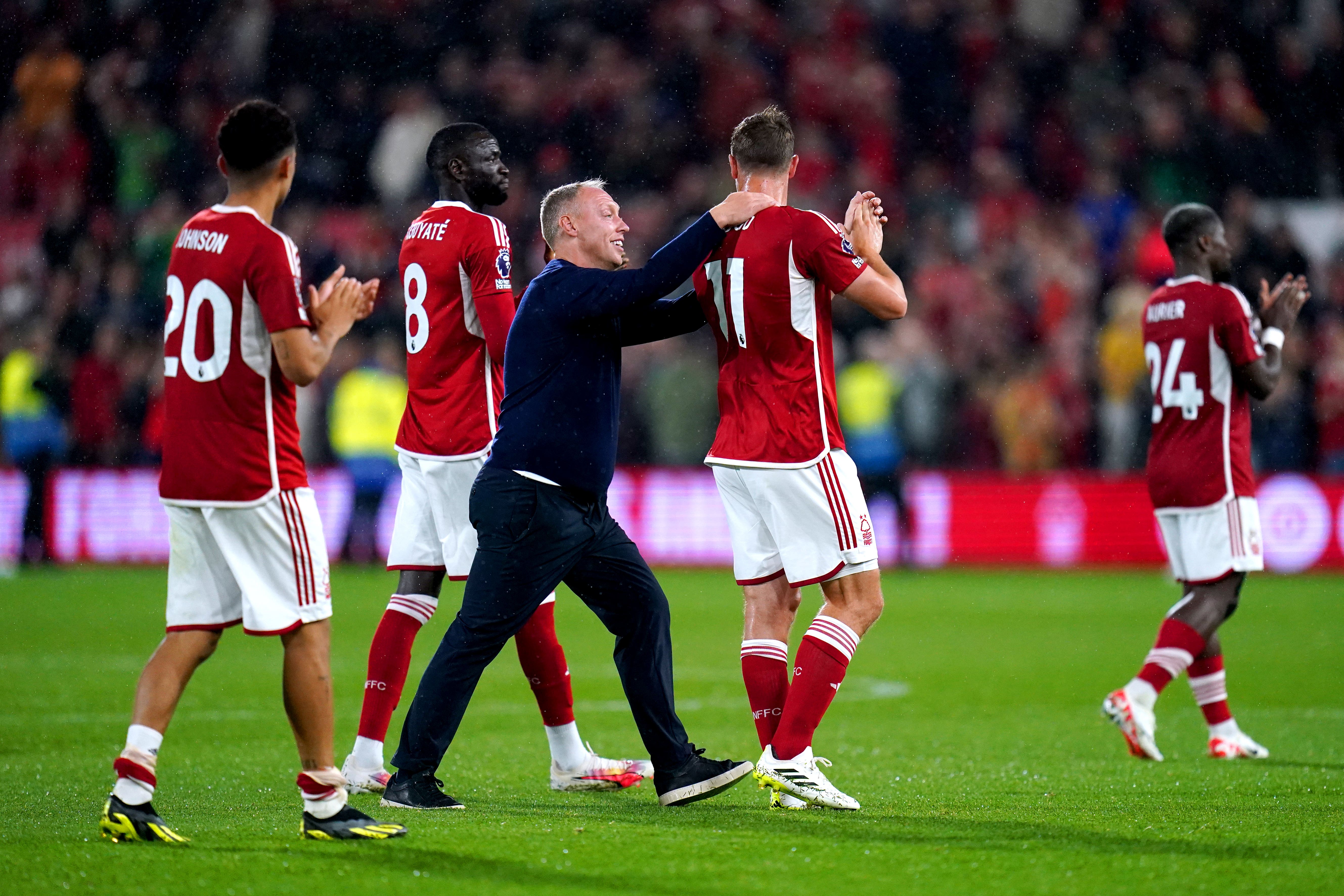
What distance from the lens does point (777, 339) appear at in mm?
5531

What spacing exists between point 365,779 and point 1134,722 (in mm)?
3257

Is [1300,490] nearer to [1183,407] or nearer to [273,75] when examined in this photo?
[1183,407]

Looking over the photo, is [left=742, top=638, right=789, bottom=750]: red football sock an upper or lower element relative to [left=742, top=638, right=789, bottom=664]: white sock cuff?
lower

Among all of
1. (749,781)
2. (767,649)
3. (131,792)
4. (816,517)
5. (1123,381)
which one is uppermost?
(1123,381)

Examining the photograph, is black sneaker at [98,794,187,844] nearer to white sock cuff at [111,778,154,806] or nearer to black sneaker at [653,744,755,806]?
white sock cuff at [111,778,154,806]

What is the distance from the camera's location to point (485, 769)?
661 cm

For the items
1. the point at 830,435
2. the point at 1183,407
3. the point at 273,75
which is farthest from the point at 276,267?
the point at 273,75

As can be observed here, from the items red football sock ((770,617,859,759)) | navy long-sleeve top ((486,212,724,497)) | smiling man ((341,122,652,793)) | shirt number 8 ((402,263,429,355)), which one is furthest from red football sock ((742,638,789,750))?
shirt number 8 ((402,263,429,355))

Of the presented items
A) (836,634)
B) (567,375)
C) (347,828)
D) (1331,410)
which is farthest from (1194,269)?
(1331,410)

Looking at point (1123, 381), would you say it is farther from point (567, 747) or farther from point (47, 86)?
point (47, 86)

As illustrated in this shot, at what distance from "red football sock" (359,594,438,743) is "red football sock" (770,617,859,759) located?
4.92ft

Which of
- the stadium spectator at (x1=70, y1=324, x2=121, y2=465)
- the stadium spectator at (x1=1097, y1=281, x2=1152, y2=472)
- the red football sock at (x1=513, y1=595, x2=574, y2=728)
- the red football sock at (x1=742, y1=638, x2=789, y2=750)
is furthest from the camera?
the stadium spectator at (x1=70, y1=324, x2=121, y2=465)

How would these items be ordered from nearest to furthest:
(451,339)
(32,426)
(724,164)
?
(451,339)
(32,426)
(724,164)

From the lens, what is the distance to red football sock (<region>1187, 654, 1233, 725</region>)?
7.20m
